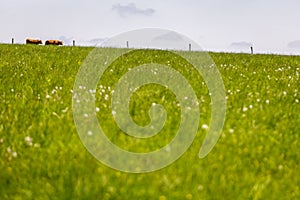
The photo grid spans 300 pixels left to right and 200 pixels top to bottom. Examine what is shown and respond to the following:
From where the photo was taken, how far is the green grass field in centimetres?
626

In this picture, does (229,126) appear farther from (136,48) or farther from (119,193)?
(136,48)

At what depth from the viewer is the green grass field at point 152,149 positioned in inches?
246

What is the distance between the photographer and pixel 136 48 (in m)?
29.7

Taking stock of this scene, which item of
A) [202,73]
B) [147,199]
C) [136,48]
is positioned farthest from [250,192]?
[136,48]

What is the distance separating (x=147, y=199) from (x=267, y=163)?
2.28 m

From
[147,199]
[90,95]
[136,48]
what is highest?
[136,48]

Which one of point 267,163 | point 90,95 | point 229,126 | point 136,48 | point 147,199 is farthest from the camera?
point 136,48

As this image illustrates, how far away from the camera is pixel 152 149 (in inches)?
289

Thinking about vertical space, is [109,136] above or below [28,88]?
below

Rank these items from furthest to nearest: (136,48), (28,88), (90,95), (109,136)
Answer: (136,48) → (28,88) → (90,95) → (109,136)

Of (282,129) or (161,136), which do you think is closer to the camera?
(161,136)

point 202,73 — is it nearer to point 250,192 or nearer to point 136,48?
Result: point 250,192

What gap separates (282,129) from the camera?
8.62 meters

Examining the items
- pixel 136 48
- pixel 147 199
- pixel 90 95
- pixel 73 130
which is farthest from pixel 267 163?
pixel 136 48
